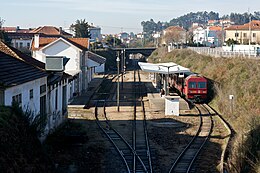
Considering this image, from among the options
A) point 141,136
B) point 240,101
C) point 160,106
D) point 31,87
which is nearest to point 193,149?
point 141,136

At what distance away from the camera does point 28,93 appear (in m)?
17.2

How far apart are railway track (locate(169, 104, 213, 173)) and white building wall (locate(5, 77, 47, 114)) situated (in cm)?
554

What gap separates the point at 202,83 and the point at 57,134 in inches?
676

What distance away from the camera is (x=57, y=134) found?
64.2 feet

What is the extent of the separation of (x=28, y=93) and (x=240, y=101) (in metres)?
15.0

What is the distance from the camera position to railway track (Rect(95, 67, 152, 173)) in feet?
52.6

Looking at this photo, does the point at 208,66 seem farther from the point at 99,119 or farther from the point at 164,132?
the point at 164,132

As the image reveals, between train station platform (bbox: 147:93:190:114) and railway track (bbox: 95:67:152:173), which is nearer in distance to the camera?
railway track (bbox: 95:67:152:173)

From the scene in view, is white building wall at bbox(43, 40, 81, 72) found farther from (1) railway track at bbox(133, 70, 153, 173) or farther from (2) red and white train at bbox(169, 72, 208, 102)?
(2) red and white train at bbox(169, 72, 208, 102)

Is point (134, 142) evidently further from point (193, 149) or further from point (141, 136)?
point (193, 149)

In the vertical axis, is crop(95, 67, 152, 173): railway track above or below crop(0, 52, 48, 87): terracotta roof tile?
below

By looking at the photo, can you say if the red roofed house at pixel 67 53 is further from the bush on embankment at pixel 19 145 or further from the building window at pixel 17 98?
the bush on embankment at pixel 19 145

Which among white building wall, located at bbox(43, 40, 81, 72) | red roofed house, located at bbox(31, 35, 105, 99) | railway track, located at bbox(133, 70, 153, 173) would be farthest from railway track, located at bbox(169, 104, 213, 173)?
white building wall, located at bbox(43, 40, 81, 72)

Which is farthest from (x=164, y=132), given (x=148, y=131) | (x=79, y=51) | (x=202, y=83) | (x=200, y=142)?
(x=79, y=51)
